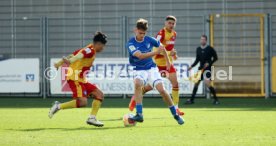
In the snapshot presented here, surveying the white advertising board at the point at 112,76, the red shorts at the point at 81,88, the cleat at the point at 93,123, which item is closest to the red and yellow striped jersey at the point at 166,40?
the red shorts at the point at 81,88

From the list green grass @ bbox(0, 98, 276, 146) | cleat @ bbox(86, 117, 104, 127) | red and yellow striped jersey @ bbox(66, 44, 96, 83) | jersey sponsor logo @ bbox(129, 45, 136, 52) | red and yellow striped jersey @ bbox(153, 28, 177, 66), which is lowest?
green grass @ bbox(0, 98, 276, 146)

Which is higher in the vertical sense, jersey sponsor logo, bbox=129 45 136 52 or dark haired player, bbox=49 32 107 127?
jersey sponsor logo, bbox=129 45 136 52

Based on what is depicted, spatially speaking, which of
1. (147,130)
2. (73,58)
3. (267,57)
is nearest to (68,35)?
(267,57)

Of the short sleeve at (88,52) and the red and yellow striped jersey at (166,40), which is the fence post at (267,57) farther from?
the short sleeve at (88,52)

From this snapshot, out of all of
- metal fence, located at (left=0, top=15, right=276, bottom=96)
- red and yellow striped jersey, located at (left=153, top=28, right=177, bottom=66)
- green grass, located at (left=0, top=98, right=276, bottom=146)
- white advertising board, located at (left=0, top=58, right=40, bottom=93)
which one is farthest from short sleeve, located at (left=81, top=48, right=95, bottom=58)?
metal fence, located at (left=0, top=15, right=276, bottom=96)

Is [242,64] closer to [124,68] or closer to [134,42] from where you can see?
[124,68]

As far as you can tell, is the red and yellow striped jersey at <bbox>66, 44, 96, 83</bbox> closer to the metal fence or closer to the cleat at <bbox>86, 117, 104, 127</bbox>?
the cleat at <bbox>86, 117, 104, 127</bbox>

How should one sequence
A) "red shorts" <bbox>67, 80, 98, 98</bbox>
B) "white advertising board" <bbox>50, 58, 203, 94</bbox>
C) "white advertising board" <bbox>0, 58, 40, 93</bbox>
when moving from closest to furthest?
1. "red shorts" <bbox>67, 80, 98, 98</bbox>
2. "white advertising board" <bbox>50, 58, 203, 94</bbox>
3. "white advertising board" <bbox>0, 58, 40, 93</bbox>

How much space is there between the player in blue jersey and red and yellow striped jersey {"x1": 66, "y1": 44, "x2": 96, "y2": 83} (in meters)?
0.71

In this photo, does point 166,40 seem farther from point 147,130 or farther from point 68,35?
point 68,35

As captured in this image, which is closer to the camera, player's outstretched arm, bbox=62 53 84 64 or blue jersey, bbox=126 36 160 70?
player's outstretched arm, bbox=62 53 84 64

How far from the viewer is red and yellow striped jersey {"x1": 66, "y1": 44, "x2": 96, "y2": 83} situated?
14.5 metres

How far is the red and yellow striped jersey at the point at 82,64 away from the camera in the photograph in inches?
571

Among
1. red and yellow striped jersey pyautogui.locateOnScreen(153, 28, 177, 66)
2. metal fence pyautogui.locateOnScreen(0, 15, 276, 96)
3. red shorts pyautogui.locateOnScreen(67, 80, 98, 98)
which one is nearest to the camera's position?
red shorts pyautogui.locateOnScreen(67, 80, 98, 98)
